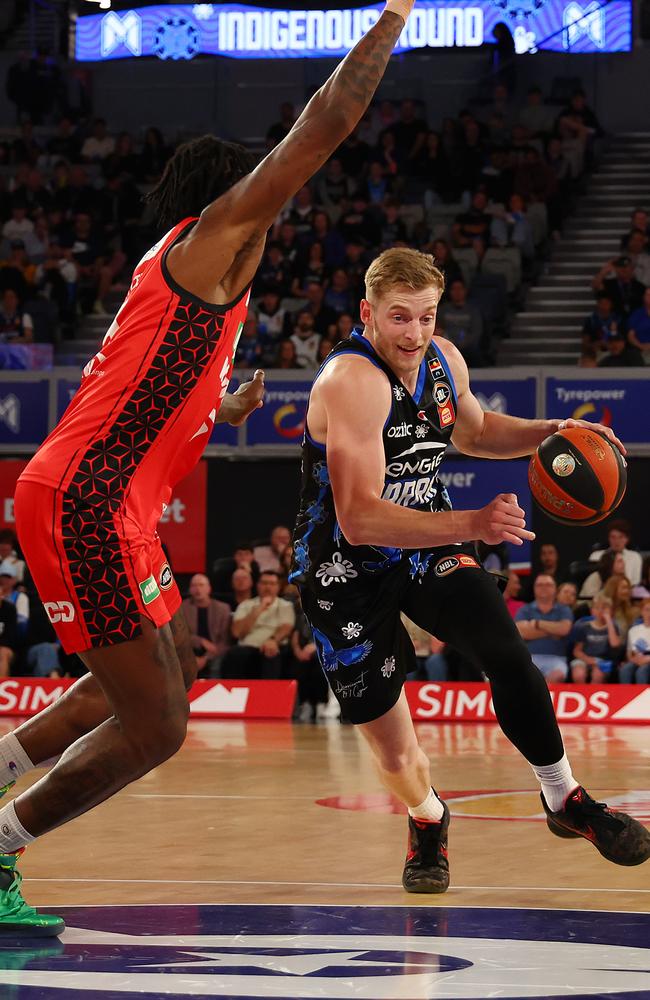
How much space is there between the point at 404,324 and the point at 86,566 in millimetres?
1495

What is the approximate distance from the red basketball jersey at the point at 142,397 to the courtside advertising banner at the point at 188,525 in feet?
32.7

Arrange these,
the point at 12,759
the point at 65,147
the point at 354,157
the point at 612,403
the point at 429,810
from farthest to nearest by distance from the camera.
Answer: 1. the point at 65,147
2. the point at 354,157
3. the point at 612,403
4. the point at 429,810
5. the point at 12,759

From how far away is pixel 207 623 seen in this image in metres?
12.6

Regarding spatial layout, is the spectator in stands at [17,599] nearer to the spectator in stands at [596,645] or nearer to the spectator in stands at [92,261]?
the spectator in stands at [596,645]

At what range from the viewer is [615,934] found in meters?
3.80

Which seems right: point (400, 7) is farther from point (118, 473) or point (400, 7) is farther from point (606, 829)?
point (606, 829)

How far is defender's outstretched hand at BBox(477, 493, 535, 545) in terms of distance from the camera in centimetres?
388

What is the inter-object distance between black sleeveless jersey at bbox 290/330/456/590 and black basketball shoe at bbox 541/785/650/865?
0.90 meters

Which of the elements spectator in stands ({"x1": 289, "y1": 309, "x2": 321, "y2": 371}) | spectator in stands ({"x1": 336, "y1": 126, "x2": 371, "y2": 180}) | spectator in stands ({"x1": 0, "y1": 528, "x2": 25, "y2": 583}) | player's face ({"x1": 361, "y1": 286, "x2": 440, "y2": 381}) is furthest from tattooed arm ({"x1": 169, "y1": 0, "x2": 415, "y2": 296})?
spectator in stands ({"x1": 336, "y1": 126, "x2": 371, "y2": 180})

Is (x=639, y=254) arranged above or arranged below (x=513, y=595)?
above

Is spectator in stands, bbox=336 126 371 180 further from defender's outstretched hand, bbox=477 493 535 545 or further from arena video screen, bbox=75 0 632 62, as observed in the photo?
defender's outstretched hand, bbox=477 493 535 545

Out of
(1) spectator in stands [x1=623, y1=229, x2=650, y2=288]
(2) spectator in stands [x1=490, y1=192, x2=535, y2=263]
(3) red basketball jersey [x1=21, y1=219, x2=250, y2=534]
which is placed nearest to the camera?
(3) red basketball jersey [x1=21, y1=219, x2=250, y2=534]

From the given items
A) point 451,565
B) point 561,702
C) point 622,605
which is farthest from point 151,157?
point 451,565

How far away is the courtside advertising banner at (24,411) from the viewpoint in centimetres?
1370
